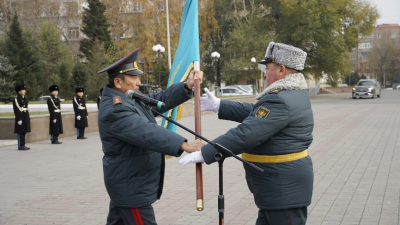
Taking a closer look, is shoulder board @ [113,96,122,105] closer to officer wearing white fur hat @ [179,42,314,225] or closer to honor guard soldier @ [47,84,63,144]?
officer wearing white fur hat @ [179,42,314,225]

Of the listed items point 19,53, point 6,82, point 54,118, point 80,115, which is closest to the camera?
point 54,118

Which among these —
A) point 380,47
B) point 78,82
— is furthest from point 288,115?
point 380,47

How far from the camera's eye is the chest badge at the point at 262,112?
3.39 m

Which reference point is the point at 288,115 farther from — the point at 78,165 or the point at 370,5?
the point at 370,5

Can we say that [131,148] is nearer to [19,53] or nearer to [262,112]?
[262,112]

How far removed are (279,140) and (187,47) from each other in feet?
4.43

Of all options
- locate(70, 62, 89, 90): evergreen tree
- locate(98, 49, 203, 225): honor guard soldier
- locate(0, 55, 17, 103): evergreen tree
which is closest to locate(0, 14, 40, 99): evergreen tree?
locate(0, 55, 17, 103): evergreen tree

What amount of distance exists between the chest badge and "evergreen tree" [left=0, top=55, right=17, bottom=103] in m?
28.7

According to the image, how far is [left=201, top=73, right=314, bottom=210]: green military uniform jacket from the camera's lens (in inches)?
132

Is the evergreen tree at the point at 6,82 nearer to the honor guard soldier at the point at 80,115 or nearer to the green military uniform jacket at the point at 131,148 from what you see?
the honor guard soldier at the point at 80,115

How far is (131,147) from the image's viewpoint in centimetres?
361

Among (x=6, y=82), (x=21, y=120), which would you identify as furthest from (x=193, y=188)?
(x=6, y=82)

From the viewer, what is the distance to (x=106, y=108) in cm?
364

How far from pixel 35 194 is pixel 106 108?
4827 mm
